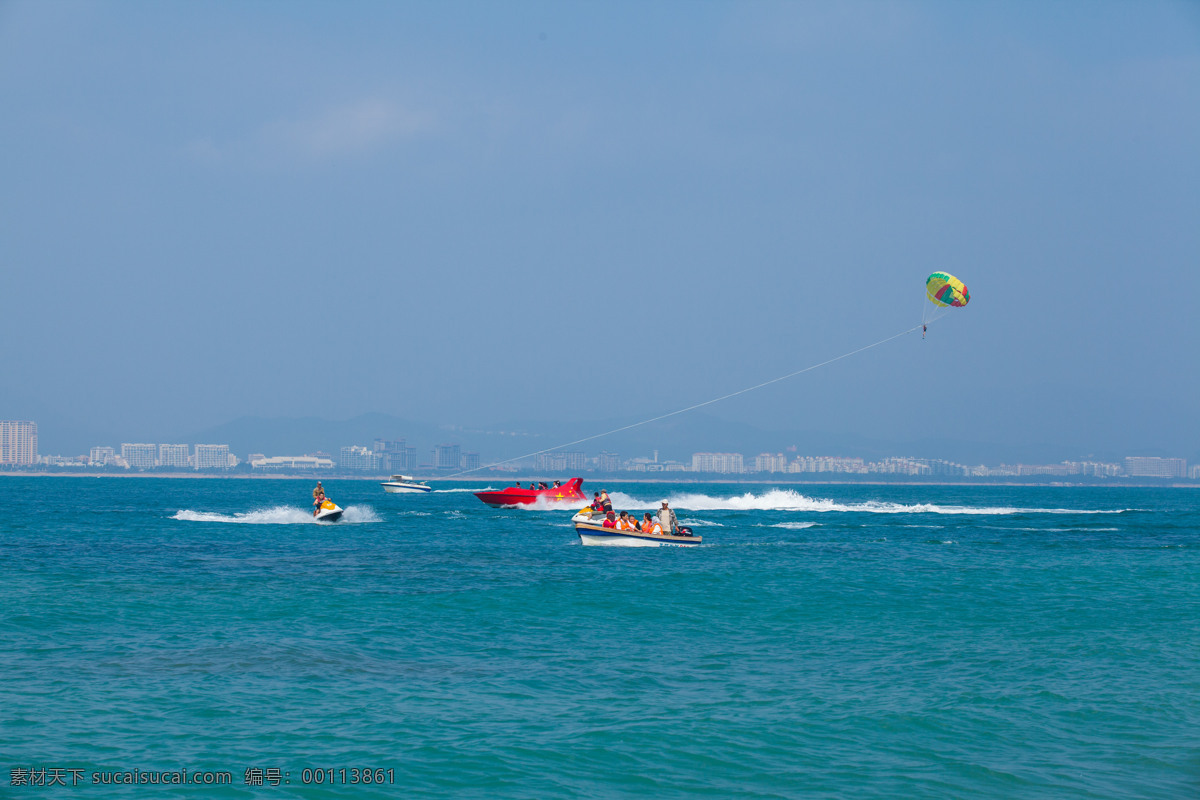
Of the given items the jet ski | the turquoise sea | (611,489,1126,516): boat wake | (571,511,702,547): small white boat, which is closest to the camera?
the turquoise sea

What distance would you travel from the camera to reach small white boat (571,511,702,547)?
35.7 metres

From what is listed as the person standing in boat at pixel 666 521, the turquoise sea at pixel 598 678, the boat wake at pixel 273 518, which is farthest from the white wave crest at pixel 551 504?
the turquoise sea at pixel 598 678

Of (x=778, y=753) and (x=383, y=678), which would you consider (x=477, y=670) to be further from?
(x=778, y=753)

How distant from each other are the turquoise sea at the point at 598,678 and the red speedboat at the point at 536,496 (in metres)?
36.8

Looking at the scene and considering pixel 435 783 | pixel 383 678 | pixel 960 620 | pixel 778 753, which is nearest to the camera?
pixel 435 783

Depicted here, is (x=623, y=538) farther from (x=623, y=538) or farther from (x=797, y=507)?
(x=797, y=507)

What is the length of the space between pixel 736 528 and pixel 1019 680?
36.3 m

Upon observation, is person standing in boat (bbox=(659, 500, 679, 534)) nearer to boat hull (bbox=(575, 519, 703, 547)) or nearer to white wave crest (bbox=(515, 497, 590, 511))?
boat hull (bbox=(575, 519, 703, 547))

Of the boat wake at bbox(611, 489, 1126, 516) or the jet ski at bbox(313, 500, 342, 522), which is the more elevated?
the jet ski at bbox(313, 500, 342, 522)

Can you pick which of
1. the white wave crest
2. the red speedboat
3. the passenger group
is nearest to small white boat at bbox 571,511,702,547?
the passenger group

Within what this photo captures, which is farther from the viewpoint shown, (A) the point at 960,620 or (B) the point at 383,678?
(A) the point at 960,620

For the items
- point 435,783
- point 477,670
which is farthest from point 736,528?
point 435,783

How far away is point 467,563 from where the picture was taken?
103 feet

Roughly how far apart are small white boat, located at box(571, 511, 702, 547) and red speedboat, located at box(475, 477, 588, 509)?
30.6 metres
